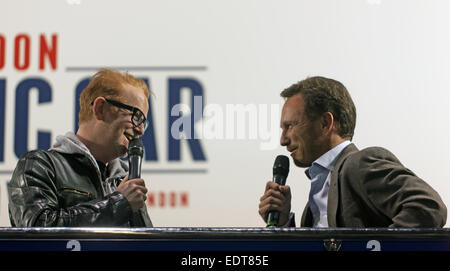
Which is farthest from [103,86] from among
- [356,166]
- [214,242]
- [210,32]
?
[214,242]

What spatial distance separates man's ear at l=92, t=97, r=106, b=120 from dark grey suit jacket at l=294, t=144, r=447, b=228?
2.92ft

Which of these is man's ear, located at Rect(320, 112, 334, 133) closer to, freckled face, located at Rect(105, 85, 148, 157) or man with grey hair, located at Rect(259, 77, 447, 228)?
man with grey hair, located at Rect(259, 77, 447, 228)

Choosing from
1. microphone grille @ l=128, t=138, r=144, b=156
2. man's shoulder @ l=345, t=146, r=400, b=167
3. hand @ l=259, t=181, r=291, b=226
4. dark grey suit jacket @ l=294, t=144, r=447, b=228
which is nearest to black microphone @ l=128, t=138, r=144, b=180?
microphone grille @ l=128, t=138, r=144, b=156

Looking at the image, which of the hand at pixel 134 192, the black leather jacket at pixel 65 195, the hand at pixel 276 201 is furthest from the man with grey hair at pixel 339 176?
the black leather jacket at pixel 65 195

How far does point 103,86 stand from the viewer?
8.64ft

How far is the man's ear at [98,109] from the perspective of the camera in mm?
2654

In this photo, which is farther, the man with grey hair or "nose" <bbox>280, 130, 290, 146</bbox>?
"nose" <bbox>280, 130, 290, 146</bbox>

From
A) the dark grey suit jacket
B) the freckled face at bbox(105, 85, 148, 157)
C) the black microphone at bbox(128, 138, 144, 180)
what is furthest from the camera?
the freckled face at bbox(105, 85, 148, 157)

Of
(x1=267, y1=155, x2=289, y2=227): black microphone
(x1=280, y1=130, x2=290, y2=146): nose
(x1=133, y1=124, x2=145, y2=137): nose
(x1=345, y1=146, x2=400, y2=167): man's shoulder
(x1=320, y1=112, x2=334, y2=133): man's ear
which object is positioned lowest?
(x1=267, y1=155, x2=289, y2=227): black microphone

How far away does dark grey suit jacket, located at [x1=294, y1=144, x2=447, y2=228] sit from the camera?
2.21 metres

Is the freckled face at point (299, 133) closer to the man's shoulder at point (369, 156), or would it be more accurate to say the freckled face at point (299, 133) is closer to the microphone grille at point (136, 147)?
the man's shoulder at point (369, 156)

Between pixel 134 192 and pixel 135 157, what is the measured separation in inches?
5.5

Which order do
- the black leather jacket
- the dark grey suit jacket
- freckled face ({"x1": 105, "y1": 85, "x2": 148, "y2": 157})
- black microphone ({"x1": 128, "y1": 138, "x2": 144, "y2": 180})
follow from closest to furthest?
the dark grey suit jacket → the black leather jacket → black microphone ({"x1": 128, "y1": 138, "x2": 144, "y2": 180}) → freckled face ({"x1": 105, "y1": 85, "x2": 148, "y2": 157})
